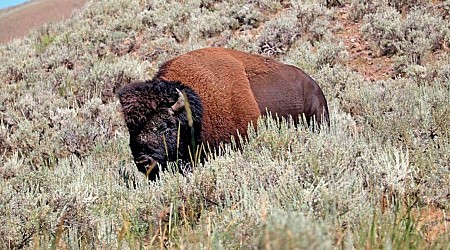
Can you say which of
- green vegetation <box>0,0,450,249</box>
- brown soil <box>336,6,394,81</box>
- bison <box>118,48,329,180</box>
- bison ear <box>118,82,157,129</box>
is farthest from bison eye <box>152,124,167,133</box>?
brown soil <box>336,6,394,81</box>

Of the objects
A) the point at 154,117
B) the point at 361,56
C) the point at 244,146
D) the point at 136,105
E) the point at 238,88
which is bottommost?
the point at 361,56

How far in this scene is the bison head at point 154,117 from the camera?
4.22 meters

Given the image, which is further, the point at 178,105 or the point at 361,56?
the point at 361,56

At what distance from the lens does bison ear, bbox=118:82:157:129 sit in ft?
14.1

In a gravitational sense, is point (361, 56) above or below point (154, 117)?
below

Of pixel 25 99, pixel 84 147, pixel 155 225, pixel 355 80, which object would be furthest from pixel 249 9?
pixel 155 225

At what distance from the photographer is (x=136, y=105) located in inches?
169

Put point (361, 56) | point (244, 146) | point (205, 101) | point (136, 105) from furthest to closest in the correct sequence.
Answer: point (361, 56) < point (205, 101) < point (244, 146) < point (136, 105)

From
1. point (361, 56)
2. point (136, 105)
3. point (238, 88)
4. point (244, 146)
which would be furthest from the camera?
point (361, 56)

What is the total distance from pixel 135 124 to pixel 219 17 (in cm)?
801

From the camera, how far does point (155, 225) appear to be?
125 inches

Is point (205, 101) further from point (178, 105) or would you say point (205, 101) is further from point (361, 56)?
point (361, 56)

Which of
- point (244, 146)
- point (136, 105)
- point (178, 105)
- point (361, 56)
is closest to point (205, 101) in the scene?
point (178, 105)

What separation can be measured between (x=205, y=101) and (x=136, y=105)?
2.54 ft
